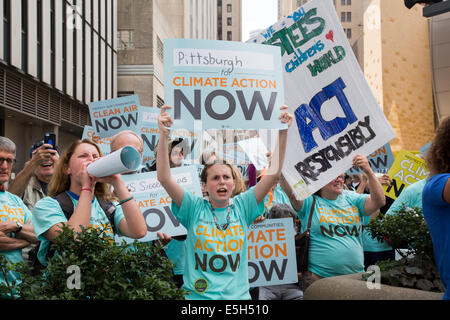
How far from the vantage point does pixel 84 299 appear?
6.33 ft

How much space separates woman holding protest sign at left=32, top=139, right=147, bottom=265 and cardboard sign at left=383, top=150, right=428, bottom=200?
449 cm

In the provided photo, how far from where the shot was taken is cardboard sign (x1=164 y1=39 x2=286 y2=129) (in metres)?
3.39

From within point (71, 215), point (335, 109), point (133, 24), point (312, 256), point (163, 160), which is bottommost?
point (312, 256)

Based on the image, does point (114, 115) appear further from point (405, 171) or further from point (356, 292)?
point (356, 292)

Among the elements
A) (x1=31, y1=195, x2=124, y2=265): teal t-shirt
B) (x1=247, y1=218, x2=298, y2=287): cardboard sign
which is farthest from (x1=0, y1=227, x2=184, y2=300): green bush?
(x1=247, y1=218, x2=298, y2=287): cardboard sign

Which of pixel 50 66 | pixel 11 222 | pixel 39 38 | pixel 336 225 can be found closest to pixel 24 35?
pixel 39 38

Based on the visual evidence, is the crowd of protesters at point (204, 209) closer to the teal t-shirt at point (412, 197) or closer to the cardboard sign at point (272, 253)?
the cardboard sign at point (272, 253)

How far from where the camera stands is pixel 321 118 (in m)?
4.05

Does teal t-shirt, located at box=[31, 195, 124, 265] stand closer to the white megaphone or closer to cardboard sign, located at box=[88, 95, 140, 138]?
the white megaphone

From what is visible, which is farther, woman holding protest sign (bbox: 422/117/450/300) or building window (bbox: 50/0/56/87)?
building window (bbox: 50/0/56/87)

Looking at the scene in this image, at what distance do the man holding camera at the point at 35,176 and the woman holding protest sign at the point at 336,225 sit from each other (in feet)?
6.48

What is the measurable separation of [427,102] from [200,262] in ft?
88.2
